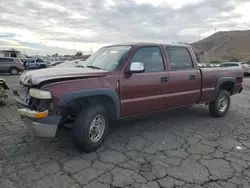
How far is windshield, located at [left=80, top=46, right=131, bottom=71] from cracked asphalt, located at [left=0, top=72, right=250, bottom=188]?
4.80ft

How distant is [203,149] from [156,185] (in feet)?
5.04

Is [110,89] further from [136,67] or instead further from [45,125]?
[45,125]

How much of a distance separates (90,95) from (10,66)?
20.5 m

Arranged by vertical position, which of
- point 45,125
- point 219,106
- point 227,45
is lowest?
point 219,106

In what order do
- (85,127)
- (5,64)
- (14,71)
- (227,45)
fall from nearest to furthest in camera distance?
(85,127)
(5,64)
(14,71)
(227,45)

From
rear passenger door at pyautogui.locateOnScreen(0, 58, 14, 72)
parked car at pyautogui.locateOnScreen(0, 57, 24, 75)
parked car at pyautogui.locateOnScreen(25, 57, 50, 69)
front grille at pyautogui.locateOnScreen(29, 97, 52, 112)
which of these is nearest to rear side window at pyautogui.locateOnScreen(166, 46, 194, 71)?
front grille at pyautogui.locateOnScreen(29, 97, 52, 112)

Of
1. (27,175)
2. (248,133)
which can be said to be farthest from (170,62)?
(27,175)

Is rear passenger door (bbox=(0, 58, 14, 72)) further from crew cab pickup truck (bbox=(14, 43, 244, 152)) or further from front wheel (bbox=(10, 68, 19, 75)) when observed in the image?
crew cab pickup truck (bbox=(14, 43, 244, 152))

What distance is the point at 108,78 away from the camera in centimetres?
376

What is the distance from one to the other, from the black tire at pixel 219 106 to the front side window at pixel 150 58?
7.56ft

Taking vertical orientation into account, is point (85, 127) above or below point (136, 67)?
below

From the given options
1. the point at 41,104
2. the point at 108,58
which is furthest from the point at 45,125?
the point at 108,58

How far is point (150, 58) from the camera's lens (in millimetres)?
4512

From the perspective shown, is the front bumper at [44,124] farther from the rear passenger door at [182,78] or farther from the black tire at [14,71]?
the black tire at [14,71]
